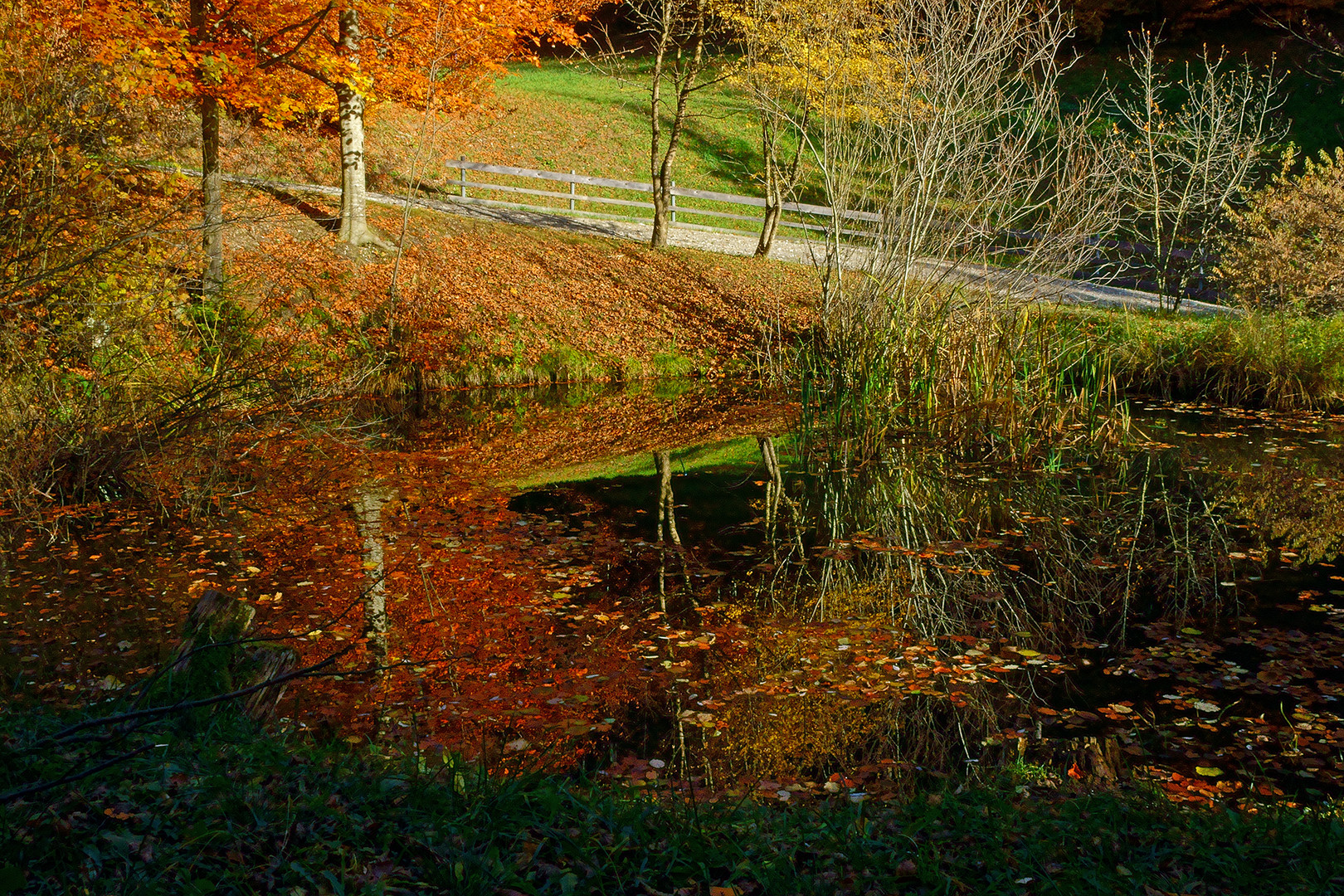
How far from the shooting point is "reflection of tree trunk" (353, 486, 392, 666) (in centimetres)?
667

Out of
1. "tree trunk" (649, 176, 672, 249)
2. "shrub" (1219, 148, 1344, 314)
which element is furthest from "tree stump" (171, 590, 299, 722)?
"tree trunk" (649, 176, 672, 249)

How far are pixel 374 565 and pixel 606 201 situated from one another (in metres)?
18.9

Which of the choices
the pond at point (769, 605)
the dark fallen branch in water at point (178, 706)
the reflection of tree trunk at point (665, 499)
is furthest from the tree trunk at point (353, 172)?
the dark fallen branch in water at point (178, 706)

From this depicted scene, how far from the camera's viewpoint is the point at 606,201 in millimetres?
25672

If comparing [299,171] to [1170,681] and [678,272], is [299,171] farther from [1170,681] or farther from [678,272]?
[1170,681]

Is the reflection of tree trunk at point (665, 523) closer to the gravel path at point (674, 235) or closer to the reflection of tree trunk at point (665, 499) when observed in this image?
the reflection of tree trunk at point (665, 499)

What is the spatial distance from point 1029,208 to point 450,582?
24.7ft

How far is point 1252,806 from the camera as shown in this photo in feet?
15.0

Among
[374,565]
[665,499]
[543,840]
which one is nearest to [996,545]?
[665,499]

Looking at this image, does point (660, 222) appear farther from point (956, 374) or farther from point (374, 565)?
point (374, 565)

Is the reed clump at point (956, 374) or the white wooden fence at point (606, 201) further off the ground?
the white wooden fence at point (606, 201)

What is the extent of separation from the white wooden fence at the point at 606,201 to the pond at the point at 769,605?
13176 millimetres

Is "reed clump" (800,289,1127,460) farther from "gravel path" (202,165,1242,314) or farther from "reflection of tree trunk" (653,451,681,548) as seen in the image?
"gravel path" (202,165,1242,314)

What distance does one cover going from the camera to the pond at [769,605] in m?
5.38
